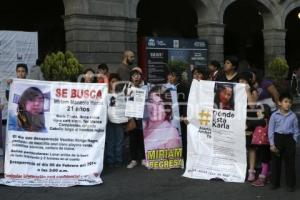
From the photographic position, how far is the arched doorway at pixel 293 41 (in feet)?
99.1

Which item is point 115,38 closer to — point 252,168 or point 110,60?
point 110,60

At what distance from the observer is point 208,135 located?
26.7 ft

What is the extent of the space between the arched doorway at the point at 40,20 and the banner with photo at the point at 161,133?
→ 1264 cm

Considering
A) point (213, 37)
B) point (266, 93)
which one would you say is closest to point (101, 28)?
point (213, 37)

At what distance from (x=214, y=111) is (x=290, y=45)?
25711 millimetres

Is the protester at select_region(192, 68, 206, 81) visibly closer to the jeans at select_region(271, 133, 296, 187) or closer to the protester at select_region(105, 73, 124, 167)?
the protester at select_region(105, 73, 124, 167)

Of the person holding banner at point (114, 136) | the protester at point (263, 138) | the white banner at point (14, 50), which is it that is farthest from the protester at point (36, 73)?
the protester at point (263, 138)

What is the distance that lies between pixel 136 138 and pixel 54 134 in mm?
1788

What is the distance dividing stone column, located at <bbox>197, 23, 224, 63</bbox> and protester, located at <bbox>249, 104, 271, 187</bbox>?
1187 cm

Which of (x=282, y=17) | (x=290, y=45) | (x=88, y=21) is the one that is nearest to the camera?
(x=88, y=21)

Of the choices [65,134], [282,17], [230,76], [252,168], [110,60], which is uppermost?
[282,17]

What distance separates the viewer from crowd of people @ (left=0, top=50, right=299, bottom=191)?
724cm

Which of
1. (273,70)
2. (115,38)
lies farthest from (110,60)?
(273,70)

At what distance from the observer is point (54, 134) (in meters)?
7.91
